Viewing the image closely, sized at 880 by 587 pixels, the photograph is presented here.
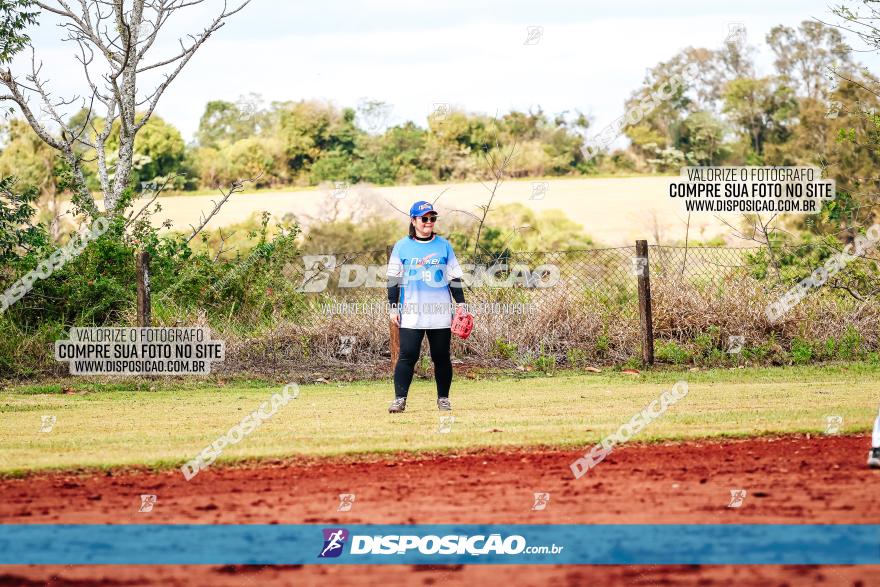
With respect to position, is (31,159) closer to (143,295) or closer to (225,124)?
(225,124)

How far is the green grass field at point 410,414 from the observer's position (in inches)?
405

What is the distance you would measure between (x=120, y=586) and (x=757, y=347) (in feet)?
44.4

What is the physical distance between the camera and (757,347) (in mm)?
17391

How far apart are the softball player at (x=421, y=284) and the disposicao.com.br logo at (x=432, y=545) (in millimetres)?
5323

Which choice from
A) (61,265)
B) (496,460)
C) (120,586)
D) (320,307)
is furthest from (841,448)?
(61,265)

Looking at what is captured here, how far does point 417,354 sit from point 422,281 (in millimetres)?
907

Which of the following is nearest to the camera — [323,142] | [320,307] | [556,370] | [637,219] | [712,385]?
[712,385]

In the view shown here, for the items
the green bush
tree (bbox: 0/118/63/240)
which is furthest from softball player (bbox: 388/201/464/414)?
tree (bbox: 0/118/63/240)

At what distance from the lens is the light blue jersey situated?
11828 millimetres

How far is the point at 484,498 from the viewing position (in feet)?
25.5

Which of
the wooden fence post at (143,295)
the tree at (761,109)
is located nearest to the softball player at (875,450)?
the wooden fence post at (143,295)

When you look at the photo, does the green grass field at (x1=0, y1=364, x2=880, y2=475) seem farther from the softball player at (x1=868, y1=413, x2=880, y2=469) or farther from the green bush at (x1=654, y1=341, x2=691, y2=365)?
the softball player at (x1=868, y1=413, x2=880, y2=469)

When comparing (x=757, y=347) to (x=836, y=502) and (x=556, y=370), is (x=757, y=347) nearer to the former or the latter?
(x=556, y=370)

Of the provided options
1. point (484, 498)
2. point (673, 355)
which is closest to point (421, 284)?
point (484, 498)
